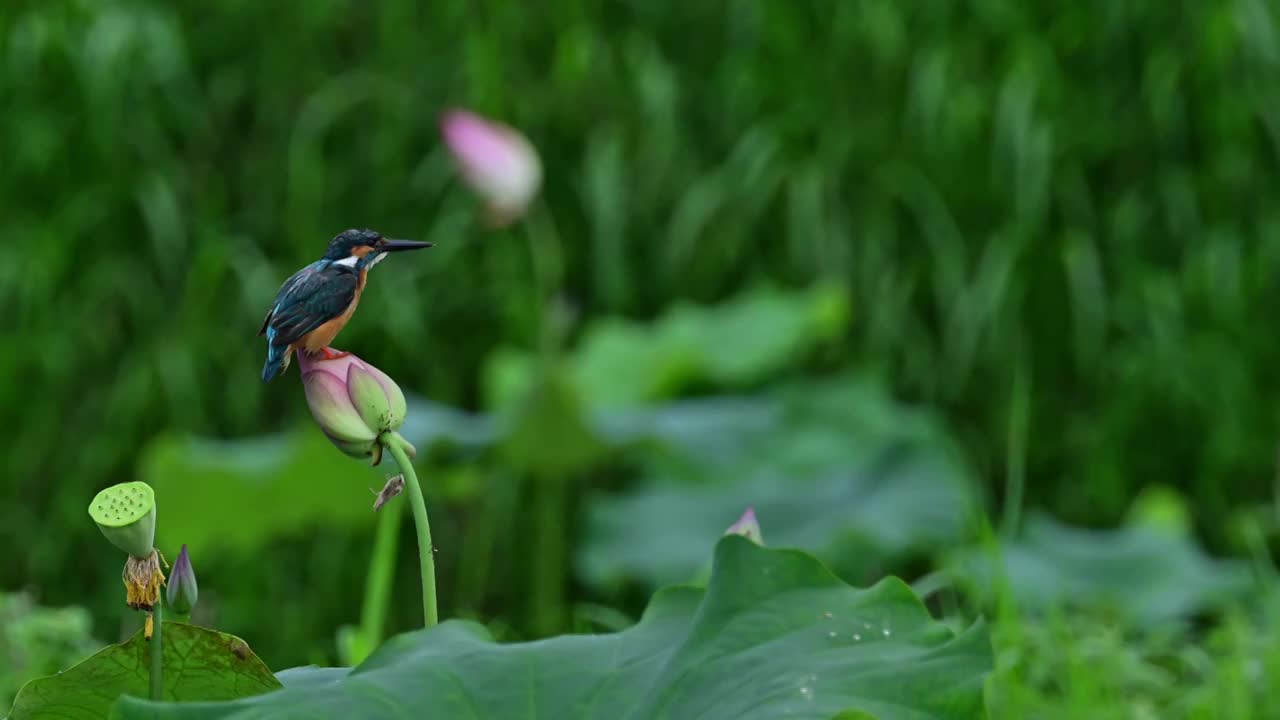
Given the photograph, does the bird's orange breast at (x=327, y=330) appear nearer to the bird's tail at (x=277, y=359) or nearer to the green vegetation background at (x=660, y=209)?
the bird's tail at (x=277, y=359)

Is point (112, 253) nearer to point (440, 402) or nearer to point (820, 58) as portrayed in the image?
point (440, 402)

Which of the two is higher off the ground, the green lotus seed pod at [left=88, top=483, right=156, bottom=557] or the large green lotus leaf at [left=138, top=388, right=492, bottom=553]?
the large green lotus leaf at [left=138, top=388, right=492, bottom=553]

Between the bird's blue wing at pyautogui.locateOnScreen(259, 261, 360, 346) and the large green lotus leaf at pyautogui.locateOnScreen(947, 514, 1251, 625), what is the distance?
1784 mm

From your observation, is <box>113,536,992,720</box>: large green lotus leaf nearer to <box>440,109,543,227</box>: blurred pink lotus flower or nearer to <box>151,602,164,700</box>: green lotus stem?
<box>151,602,164,700</box>: green lotus stem

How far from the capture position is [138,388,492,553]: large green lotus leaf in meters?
2.39

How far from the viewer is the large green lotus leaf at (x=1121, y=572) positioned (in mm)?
2359

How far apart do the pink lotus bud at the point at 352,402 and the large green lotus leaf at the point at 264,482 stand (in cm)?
174

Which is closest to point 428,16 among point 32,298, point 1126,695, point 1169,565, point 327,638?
point 32,298

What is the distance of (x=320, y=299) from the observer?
0.55 meters

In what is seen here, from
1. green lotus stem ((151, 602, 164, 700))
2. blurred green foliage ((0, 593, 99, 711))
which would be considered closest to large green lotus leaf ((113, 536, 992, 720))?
green lotus stem ((151, 602, 164, 700))

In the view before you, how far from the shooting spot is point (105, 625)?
3059mm

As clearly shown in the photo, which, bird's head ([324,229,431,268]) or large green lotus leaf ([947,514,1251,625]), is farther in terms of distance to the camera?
large green lotus leaf ([947,514,1251,625])

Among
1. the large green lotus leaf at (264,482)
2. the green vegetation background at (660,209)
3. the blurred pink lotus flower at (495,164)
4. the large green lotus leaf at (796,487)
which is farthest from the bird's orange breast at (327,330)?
the green vegetation background at (660,209)

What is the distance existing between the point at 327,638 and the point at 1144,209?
2.00 meters
